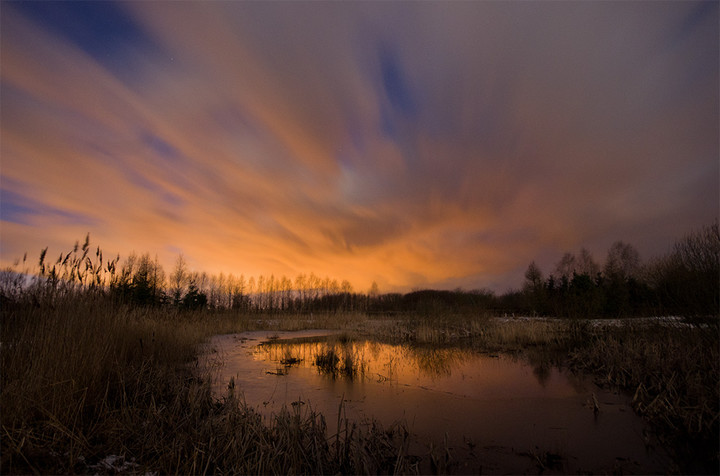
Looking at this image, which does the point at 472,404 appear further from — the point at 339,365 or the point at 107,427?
the point at 107,427

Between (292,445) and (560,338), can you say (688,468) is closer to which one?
(292,445)

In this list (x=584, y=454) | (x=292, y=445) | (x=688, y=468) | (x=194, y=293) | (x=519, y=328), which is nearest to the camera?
(x=292, y=445)

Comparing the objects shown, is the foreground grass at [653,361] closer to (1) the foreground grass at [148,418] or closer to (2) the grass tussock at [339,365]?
(1) the foreground grass at [148,418]

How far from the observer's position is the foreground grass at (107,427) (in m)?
3.45

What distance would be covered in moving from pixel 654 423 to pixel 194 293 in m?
32.9

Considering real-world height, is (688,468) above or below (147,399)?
below

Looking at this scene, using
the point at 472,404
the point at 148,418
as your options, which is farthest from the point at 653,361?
the point at 148,418

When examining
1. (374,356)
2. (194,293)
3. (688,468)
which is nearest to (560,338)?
(374,356)

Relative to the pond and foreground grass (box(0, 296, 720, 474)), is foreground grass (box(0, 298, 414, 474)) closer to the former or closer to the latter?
foreground grass (box(0, 296, 720, 474))

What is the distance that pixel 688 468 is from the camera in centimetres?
409

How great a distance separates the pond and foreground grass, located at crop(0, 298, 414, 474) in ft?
3.42

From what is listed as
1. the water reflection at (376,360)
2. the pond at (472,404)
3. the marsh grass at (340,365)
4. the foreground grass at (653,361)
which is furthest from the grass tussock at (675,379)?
the marsh grass at (340,365)

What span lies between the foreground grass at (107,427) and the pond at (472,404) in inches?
41.1

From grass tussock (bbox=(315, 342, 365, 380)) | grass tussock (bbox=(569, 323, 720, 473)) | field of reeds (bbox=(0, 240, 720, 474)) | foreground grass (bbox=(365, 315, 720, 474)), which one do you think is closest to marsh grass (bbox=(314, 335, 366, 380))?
grass tussock (bbox=(315, 342, 365, 380))
